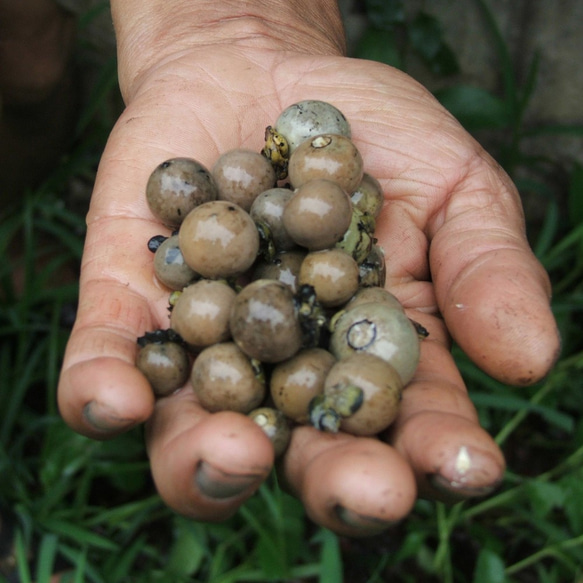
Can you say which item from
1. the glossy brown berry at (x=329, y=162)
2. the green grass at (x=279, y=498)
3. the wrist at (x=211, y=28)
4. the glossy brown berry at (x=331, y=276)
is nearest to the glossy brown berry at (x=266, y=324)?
the glossy brown berry at (x=331, y=276)

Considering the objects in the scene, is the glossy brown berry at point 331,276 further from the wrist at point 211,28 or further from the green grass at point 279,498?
the wrist at point 211,28

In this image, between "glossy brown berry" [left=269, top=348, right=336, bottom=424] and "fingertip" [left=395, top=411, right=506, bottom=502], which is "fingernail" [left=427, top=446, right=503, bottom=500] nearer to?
"fingertip" [left=395, top=411, right=506, bottom=502]

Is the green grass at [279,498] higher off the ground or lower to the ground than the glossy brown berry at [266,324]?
lower

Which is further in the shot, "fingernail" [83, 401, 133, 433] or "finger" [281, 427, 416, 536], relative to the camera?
"fingernail" [83, 401, 133, 433]

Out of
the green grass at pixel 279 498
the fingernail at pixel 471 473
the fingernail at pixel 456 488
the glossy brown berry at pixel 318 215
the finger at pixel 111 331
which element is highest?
the glossy brown berry at pixel 318 215

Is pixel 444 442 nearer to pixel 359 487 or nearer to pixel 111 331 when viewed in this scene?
pixel 359 487

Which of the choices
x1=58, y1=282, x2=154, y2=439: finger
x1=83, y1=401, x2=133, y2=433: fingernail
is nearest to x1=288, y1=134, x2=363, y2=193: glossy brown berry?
x1=58, y1=282, x2=154, y2=439: finger
